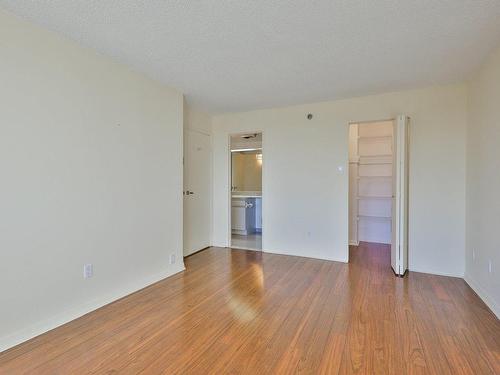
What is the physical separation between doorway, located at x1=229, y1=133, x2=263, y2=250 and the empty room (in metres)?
1.45

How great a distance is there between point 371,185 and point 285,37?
3.89 meters

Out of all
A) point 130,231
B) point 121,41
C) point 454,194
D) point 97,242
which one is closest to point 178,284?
point 130,231

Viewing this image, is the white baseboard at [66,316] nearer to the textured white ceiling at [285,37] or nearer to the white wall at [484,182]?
the textured white ceiling at [285,37]

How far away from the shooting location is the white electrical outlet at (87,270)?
2.45 m

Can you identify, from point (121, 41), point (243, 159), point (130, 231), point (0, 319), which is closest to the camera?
point (0, 319)

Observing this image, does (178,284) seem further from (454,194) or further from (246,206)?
(454,194)

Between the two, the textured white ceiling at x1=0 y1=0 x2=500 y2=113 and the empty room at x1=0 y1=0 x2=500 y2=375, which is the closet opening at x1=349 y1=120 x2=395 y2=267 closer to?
the empty room at x1=0 y1=0 x2=500 y2=375

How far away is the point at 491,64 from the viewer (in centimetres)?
257

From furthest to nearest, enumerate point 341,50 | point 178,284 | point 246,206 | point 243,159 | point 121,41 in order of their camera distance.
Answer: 1. point 243,159
2. point 246,206
3. point 178,284
4. point 341,50
5. point 121,41

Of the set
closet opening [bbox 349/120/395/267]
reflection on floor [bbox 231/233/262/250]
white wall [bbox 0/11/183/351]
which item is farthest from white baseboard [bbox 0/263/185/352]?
closet opening [bbox 349/120/395/267]

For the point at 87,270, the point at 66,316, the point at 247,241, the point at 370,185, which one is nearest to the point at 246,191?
the point at 247,241

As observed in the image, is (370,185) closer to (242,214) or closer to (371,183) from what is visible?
(371,183)

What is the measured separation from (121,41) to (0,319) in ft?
7.55

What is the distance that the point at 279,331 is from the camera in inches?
83.9
